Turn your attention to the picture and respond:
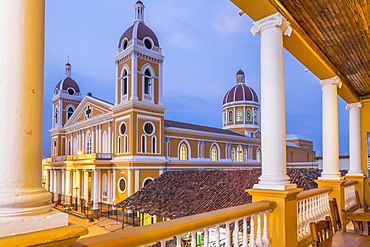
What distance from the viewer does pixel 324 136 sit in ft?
20.4

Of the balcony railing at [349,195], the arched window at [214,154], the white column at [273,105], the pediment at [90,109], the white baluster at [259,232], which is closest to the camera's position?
the white baluster at [259,232]

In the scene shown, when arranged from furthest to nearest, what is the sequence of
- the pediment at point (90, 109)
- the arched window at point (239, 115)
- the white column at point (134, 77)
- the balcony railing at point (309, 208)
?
the arched window at point (239, 115) < the pediment at point (90, 109) < the white column at point (134, 77) < the balcony railing at point (309, 208)

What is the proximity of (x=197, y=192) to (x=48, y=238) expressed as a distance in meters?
12.1

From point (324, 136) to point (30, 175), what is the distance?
6.22 m

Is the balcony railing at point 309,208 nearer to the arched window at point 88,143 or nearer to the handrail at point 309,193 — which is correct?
the handrail at point 309,193

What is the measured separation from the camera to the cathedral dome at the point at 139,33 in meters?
22.2

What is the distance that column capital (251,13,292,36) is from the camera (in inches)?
145

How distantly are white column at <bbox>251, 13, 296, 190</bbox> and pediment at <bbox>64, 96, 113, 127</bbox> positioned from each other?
2150cm

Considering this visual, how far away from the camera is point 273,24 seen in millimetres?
3715

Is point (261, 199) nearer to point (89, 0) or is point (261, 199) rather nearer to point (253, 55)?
point (253, 55)

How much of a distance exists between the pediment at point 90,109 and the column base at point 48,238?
23346mm

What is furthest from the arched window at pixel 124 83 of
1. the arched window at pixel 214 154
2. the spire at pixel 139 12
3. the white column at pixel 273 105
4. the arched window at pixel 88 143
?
the white column at pixel 273 105

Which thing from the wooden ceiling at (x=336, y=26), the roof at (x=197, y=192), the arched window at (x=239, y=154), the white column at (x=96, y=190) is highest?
the wooden ceiling at (x=336, y=26)

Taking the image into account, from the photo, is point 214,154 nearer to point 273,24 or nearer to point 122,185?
point 122,185
